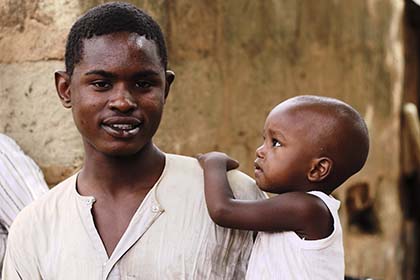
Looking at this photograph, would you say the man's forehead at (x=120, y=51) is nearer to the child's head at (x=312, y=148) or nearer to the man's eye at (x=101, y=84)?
the man's eye at (x=101, y=84)

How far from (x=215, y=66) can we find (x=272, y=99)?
2.21ft

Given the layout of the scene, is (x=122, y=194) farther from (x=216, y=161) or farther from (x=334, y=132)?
(x=334, y=132)

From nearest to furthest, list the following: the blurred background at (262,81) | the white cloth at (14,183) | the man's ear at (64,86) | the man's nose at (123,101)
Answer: the man's nose at (123,101)
the man's ear at (64,86)
the white cloth at (14,183)
the blurred background at (262,81)

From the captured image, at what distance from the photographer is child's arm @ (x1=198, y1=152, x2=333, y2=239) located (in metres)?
2.54

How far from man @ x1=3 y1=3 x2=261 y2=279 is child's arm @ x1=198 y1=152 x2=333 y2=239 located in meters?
0.08

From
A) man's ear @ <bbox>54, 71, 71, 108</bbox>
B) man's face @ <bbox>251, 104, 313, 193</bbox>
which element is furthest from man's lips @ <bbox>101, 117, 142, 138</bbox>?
man's face @ <bbox>251, 104, 313, 193</bbox>

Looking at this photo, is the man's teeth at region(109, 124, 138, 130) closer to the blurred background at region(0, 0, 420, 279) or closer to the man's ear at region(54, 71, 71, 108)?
the man's ear at region(54, 71, 71, 108)

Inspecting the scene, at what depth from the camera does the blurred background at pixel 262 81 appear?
11.8 ft

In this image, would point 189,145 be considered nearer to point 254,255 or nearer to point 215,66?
point 215,66

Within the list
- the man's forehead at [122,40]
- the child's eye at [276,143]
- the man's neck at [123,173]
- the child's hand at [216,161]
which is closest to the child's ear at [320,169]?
the child's eye at [276,143]

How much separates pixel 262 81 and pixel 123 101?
2.50m

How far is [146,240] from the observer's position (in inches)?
101

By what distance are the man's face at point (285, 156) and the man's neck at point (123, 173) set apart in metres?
0.30

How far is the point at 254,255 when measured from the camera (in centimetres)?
261
